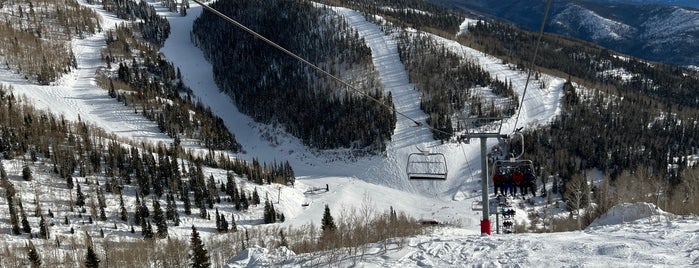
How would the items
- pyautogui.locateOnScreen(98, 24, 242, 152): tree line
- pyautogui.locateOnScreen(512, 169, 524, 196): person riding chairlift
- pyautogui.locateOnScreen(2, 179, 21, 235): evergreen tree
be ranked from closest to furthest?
pyautogui.locateOnScreen(512, 169, 524, 196): person riding chairlift
pyautogui.locateOnScreen(2, 179, 21, 235): evergreen tree
pyautogui.locateOnScreen(98, 24, 242, 152): tree line

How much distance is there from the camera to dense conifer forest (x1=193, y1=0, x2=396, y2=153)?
3268 inches

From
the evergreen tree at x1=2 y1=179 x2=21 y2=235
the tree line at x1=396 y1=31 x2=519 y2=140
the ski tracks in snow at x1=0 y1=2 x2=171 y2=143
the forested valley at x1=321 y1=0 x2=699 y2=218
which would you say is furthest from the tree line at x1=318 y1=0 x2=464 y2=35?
the evergreen tree at x1=2 y1=179 x2=21 y2=235

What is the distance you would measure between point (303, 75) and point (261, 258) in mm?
83580

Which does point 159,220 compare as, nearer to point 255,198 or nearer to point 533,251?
point 255,198

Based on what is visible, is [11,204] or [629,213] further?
[11,204]

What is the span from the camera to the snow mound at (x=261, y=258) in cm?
1489

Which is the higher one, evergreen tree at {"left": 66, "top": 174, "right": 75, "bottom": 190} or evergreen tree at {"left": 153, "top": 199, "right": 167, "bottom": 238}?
evergreen tree at {"left": 66, "top": 174, "right": 75, "bottom": 190}

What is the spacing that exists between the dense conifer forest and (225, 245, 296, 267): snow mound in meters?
57.9

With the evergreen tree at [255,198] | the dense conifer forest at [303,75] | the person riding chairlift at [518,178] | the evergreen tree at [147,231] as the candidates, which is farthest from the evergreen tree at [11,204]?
the person riding chairlift at [518,178]

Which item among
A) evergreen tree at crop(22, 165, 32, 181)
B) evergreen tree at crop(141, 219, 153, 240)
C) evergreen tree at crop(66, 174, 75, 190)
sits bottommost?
evergreen tree at crop(141, 219, 153, 240)

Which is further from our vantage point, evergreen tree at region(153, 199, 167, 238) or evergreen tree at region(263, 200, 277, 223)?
evergreen tree at region(263, 200, 277, 223)

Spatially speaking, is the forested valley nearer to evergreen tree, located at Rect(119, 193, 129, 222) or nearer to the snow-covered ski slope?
the snow-covered ski slope

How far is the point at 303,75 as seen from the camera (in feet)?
315

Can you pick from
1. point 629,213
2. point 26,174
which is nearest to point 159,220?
point 26,174
